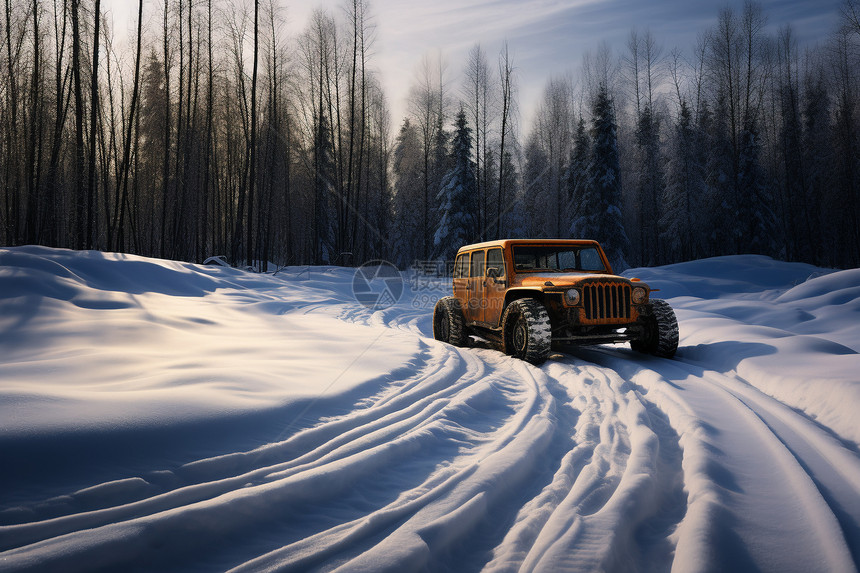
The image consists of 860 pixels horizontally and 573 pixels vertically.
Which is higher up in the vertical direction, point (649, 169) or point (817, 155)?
point (817, 155)

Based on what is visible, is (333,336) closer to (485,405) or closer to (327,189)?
(485,405)

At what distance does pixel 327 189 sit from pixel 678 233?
2831 centimetres

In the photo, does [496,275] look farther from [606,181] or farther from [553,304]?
[606,181]

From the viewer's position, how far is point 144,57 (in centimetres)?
2006

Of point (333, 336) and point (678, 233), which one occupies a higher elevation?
point (678, 233)

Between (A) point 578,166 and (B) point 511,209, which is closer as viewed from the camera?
(A) point 578,166

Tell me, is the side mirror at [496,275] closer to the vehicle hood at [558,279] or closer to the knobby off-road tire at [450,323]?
the vehicle hood at [558,279]

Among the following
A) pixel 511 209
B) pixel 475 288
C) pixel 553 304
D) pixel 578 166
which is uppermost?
pixel 578 166

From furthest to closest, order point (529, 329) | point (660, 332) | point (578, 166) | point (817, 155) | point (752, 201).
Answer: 1. point (817, 155)
2. point (578, 166)
3. point (752, 201)
4. point (660, 332)
5. point (529, 329)

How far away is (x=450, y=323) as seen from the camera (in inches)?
315

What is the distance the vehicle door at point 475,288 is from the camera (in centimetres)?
768

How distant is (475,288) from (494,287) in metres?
0.70

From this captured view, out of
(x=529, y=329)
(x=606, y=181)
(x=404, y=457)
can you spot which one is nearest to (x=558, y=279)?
(x=529, y=329)

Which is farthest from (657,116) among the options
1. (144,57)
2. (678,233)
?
(144,57)
